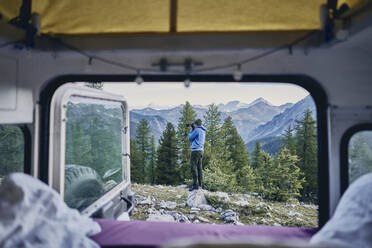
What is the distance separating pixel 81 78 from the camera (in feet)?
8.19

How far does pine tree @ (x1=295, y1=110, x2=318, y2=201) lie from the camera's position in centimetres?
1398

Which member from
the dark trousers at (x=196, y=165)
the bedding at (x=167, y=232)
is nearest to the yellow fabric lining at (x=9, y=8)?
the bedding at (x=167, y=232)

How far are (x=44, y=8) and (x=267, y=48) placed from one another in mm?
2105

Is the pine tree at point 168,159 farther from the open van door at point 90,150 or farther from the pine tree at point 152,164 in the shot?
the open van door at point 90,150

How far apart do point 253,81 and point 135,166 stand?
13781mm

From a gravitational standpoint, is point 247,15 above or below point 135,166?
above

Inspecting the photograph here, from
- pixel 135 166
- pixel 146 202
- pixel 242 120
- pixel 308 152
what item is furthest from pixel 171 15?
pixel 242 120

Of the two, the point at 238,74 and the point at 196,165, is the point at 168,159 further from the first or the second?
the point at 238,74

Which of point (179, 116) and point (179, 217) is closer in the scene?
point (179, 217)

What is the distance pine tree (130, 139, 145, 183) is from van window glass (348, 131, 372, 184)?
13810mm

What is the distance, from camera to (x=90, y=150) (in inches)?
123

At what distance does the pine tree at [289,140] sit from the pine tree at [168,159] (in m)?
7.13

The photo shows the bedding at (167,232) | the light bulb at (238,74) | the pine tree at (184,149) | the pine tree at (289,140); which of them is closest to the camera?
the bedding at (167,232)

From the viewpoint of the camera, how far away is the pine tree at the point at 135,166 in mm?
15000
